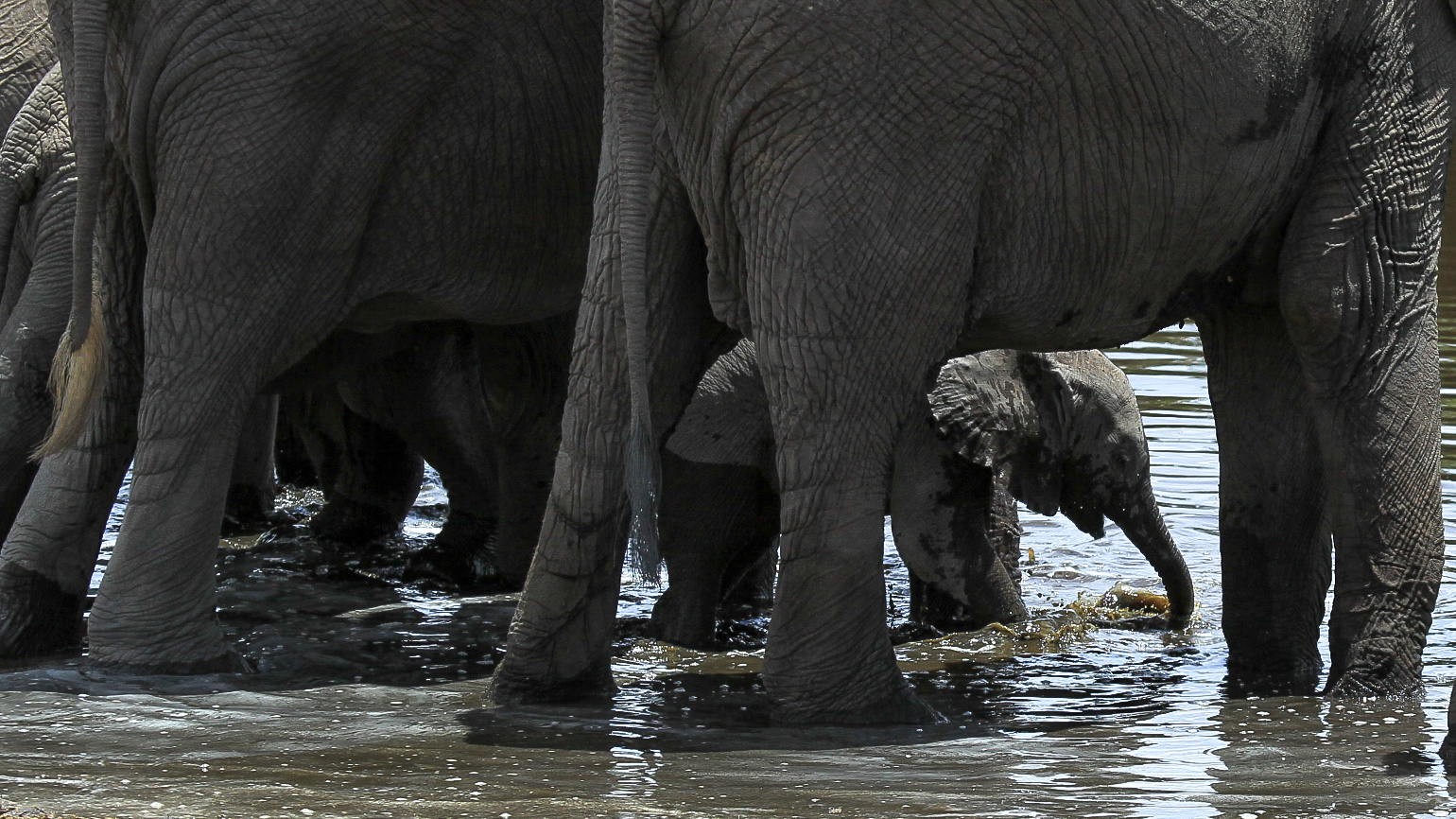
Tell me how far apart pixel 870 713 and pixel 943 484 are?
1934mm

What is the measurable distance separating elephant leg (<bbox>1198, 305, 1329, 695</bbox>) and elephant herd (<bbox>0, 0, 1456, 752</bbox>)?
0.01 meters


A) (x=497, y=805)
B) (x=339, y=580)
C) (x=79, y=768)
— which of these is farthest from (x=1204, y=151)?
(x=339, y=580)

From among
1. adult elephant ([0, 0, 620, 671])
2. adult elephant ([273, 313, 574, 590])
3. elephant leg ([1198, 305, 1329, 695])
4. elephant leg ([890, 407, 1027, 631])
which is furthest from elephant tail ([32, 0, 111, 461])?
elephant leg ([1198, 305, 1329, 695])

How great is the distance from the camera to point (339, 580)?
7.86 metres

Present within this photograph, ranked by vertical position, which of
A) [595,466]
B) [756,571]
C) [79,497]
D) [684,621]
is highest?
[595,466]

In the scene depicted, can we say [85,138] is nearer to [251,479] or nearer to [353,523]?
[353,523]

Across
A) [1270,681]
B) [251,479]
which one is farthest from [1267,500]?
[251,479]

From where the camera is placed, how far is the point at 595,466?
5695 millimetres

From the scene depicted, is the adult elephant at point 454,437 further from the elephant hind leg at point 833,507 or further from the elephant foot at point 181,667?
the elephant hind leg at point 833,507

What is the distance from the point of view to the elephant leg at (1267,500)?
6.34 meters

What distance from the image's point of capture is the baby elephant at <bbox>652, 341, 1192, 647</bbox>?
23.7 feet

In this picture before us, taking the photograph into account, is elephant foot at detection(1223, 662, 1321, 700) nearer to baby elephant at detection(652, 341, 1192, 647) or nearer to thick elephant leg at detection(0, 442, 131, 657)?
baby elephant at detection(652, 341, 1192, 647)

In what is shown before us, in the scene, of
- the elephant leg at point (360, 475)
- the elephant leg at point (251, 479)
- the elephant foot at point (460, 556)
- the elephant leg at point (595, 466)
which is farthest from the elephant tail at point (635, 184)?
the elephant leg at point (251, 479)

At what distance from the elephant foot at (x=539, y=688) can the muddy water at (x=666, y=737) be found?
0.06m
